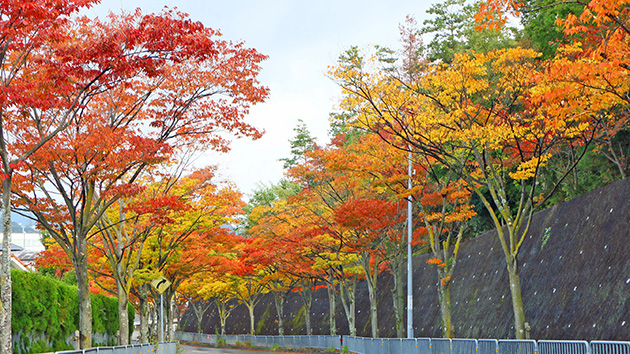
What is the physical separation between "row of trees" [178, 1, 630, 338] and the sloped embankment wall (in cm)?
166

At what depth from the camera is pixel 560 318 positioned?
19.7 m

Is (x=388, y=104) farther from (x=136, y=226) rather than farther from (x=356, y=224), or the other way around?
(x=136, y=226)

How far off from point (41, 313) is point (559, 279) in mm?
17569

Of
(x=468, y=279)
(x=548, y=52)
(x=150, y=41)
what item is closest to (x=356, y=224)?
(x=468, y=279)

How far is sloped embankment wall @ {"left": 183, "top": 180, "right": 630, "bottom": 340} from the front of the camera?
57.6ft

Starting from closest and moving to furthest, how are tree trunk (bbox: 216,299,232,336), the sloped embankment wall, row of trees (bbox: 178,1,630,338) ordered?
row of trees (bbox: 178,1,630,338) → the sloped embankment wall → tree trunk (bbox: 216,299,232,336)

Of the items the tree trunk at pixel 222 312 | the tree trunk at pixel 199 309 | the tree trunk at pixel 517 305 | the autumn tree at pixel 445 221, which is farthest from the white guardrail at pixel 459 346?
the tree trunk at pixel 199 309

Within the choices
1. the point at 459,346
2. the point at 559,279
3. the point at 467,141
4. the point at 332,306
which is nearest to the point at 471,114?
the point at 467,141

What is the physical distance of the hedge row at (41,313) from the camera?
18.6 metres

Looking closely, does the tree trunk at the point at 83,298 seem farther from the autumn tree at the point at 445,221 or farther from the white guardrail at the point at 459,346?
the autumn tree at the point at 445,221

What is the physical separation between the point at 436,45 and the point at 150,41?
3738 centimetres

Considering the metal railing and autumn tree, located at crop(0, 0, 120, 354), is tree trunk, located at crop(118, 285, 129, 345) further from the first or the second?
autumn tree, located at crop(0, 0, 120, 354)

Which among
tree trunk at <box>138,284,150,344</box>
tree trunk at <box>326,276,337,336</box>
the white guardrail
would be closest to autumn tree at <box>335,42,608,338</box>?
the white guardrail

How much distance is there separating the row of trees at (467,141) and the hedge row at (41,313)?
422 inches
